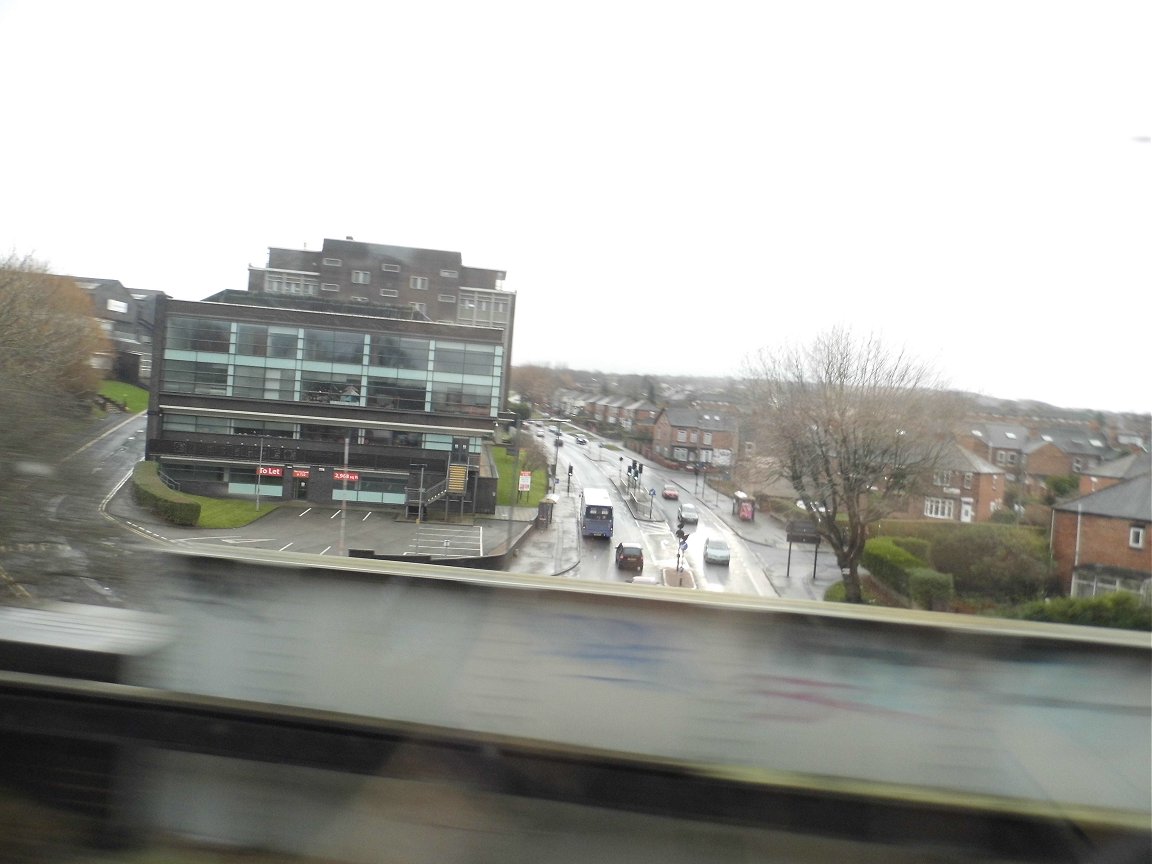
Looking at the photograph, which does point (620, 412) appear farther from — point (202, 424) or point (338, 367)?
point (202, 424)

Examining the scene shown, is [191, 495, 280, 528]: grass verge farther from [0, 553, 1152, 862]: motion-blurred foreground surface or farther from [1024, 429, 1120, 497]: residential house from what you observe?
[1024, 429, 1120, 497]: residential house

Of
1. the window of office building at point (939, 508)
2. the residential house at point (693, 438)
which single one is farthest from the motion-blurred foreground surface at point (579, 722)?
the residential house at point (693, 438)

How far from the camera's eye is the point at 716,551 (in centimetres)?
353

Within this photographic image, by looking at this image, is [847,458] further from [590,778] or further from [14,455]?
[14,455]

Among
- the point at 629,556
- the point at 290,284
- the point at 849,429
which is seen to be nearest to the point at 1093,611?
the point at 849,429

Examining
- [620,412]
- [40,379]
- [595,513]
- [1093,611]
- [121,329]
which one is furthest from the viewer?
[40,379]

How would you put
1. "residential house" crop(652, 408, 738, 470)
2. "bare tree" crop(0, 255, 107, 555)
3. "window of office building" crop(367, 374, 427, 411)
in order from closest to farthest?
"residential house" crop(652, 408, 738, 470), "window of office building" crop(367, 374, 427, 411), "bare tree" crop(0, 255, 107, 555)

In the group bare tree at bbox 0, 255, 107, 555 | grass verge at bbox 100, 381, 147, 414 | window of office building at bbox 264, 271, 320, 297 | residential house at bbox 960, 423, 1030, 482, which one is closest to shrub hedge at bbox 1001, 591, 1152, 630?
residential house at bbox 960, 423, 1030, 482

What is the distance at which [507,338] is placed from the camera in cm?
410

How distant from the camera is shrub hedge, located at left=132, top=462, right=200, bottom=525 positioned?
3.75 meters

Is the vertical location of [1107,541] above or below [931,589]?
above

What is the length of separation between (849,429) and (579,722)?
1713 millimetres

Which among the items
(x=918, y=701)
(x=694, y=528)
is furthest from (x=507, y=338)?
(x=918, y=701)

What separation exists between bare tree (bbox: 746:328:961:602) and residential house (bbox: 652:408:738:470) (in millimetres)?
159
